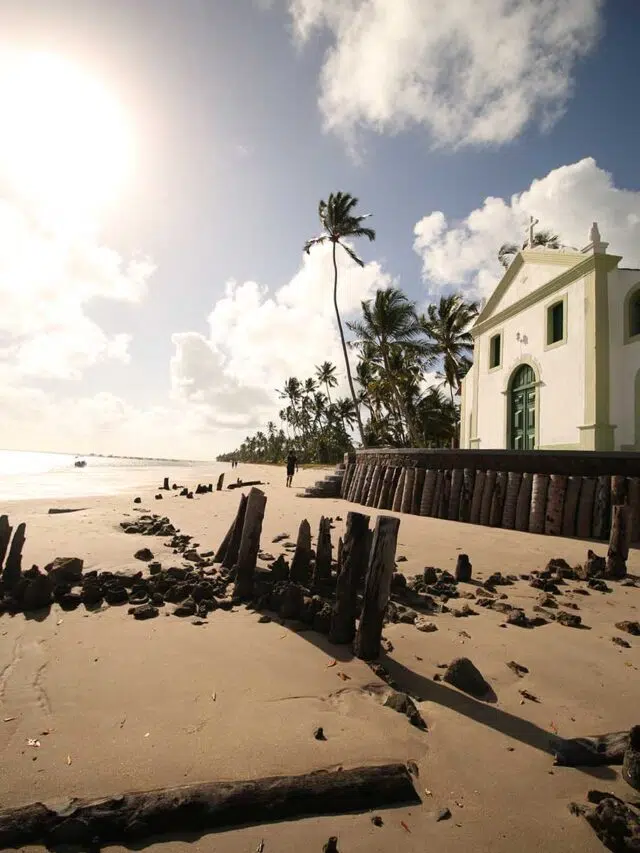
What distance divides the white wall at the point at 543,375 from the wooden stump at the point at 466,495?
598 centimetres

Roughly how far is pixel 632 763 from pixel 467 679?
116 cm

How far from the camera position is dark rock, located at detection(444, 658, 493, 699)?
11.4ft

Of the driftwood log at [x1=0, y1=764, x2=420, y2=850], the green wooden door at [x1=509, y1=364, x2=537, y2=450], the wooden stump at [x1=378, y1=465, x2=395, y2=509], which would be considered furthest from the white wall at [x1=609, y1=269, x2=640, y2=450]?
the driftwood log at [x1=0, y1=764, x2=420, y2=850]

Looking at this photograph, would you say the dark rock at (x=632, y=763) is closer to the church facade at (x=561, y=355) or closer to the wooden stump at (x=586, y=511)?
the wooden stump at (x=586, y=511)

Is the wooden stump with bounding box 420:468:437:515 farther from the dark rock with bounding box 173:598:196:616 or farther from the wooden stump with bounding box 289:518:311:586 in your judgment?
the dark rock with bounding box 173:598:196:616

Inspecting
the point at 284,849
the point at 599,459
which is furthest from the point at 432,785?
the point at 599,459

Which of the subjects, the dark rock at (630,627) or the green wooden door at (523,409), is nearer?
the dark rock at (630,627)

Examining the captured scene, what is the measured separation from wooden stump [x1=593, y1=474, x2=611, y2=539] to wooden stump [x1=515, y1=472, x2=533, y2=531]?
1.24 m

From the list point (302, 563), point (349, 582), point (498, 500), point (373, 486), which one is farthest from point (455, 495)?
point (349, 582)

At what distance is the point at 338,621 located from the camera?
443cm

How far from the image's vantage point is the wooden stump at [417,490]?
1195 centimetres

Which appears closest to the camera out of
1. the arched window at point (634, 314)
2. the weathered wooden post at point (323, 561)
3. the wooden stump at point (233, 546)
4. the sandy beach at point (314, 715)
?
the sandy beach at point (314, 715)

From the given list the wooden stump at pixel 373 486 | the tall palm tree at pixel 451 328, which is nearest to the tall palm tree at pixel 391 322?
the tall palm tree at pixel 451 328

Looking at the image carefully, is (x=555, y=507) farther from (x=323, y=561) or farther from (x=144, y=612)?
(x=144, y=612)
